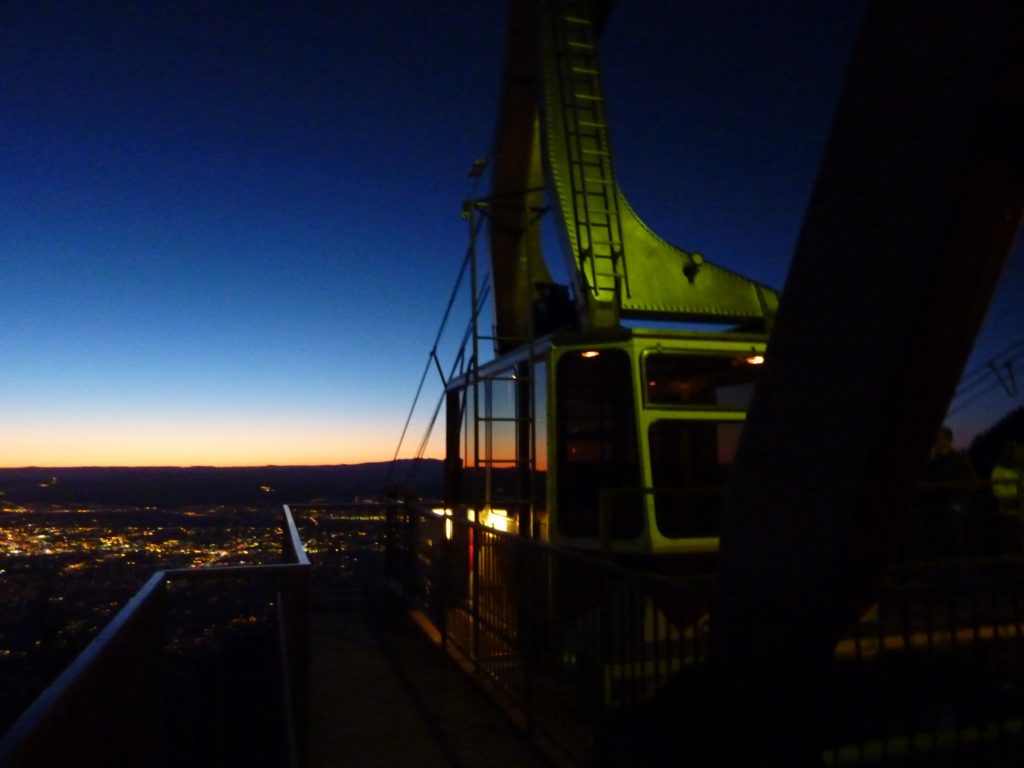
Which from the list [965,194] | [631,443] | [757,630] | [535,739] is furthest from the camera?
[631,443]

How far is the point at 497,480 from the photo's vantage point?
29.6 ft

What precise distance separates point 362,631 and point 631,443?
11.8 ft

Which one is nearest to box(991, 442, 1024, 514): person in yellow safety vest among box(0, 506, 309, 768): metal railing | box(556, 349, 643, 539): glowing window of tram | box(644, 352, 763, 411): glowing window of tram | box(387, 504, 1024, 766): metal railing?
box(387, 504, 1024, 766): metal railing

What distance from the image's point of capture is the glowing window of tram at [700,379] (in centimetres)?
742

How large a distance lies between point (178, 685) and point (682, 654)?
28.7 feet

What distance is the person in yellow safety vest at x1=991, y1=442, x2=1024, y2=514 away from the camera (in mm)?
8211

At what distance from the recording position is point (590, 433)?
773 centimetres

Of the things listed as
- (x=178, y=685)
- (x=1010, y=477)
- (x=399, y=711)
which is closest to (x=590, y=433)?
(x=399, y=711)

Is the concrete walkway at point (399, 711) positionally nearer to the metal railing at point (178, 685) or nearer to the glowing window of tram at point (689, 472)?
the metal railing at point (178, 685)

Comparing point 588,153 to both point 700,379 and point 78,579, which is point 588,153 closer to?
point 700,379

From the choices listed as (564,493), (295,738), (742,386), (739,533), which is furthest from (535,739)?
(742,386)

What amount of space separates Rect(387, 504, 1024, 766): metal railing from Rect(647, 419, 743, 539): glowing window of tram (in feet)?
3.79

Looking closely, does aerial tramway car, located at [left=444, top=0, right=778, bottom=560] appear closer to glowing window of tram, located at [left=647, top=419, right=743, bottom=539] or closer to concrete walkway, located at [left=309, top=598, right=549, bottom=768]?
glowing window of tram, located at [left=647, top=419, right=743, bottom=539]

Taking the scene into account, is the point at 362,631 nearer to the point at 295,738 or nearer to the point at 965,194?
the point at 295,738
